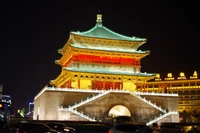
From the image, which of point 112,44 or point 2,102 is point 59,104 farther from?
point 2,102

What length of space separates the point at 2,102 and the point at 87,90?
21.9 metres

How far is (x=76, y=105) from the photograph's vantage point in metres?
40.3

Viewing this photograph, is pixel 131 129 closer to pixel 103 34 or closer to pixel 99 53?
pixel 99 53

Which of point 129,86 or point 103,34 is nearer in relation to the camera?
point 129,86

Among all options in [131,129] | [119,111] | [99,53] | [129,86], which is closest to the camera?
[131,129]

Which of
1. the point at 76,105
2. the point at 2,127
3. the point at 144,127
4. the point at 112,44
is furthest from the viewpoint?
the point at 112,44

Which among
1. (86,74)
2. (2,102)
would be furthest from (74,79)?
(2,102)

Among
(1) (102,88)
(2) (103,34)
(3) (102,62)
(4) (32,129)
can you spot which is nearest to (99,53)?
(3) (102,62)

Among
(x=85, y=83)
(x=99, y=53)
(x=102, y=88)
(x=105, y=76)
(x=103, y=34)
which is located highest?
(x=103, y=34)

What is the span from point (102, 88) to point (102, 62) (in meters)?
3.90

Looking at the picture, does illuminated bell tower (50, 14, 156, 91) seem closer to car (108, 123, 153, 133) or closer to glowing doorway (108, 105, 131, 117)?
glowing doorway (108, 105, 131, 117)

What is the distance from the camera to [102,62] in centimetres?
4828

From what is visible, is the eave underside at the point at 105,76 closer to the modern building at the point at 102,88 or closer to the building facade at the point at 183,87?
the modern building at the point at 102,88

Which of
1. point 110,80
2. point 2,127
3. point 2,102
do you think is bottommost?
point 2,127
